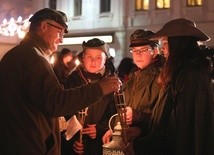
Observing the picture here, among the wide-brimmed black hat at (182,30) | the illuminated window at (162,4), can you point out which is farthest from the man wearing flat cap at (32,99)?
the illuminated window at (162,4)

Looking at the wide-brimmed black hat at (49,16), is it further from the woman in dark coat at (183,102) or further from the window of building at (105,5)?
the window of building at (105,5)

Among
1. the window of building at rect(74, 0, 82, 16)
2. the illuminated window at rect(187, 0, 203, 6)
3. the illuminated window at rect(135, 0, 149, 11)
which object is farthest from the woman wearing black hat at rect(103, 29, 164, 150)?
the window of building at rect(74, 0, 82, 16)

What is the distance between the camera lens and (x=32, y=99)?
2916 millimetres

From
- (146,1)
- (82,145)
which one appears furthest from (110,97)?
(146,1)

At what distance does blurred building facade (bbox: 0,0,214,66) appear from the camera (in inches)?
865

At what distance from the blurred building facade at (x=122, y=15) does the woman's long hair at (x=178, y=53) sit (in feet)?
61.7

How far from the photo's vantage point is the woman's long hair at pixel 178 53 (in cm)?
303

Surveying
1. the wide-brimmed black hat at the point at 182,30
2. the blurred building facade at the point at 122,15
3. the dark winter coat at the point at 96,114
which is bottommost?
the dark winter coat at the point at 96,114

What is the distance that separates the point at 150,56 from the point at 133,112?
2.44 feet

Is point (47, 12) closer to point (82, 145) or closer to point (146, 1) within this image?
point (82, 145)

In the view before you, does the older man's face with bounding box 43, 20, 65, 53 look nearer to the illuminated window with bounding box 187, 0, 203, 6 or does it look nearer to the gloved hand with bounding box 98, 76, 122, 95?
the gloved hand with bounding box 98, 76, 122, 95

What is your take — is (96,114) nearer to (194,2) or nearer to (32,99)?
(32,99)

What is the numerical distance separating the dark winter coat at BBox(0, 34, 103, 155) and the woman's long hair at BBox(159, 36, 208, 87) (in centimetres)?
59

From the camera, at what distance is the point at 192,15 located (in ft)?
72.5
